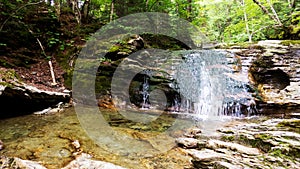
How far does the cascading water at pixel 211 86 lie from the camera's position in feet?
23.7

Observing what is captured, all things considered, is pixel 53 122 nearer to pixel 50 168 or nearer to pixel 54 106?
pixel 54 106

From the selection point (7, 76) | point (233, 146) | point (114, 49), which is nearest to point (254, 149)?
point (233, 146)

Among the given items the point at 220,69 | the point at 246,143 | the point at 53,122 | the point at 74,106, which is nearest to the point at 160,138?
the point at 246,143

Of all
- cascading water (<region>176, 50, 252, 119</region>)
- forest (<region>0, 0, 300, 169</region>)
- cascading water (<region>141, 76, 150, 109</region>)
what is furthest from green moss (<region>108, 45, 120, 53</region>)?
cascading water (<region>176, 50, 252, 119</region>)

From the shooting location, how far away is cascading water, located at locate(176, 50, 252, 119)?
23.7 feet

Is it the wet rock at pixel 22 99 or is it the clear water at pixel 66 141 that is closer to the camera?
the clear water at pixel 66 141

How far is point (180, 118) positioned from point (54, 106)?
12.5ft

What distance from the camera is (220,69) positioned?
862cm

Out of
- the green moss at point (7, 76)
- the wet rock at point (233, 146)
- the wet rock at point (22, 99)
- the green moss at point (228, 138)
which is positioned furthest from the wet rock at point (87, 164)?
the green moss at point (7, 76)

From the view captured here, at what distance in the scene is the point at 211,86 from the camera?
808cm

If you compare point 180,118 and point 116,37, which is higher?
point 116,37

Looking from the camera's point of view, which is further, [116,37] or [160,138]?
[116,37]

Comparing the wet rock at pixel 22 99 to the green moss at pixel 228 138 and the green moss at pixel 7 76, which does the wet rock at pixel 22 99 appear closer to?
the green moss at pixel 7 76

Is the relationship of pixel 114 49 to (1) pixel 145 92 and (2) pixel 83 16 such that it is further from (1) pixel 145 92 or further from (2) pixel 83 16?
(2) pixel 83 16
